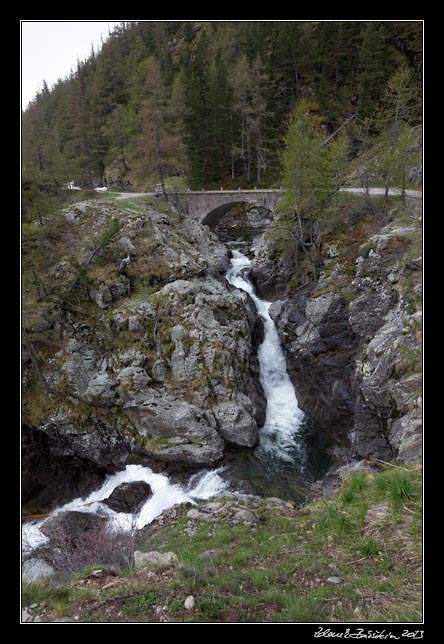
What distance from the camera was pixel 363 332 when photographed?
62.2 feet

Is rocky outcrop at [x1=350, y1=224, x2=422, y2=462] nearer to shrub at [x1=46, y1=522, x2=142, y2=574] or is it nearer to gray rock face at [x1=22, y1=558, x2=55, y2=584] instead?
shrub at [x1=46, y1=522, x2=142, y2=574]

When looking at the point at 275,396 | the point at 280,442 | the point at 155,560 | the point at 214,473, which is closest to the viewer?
the point at 155,560

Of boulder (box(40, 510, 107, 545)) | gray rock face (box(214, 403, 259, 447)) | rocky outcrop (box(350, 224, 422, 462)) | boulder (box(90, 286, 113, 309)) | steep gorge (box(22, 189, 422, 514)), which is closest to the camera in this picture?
boulder (box(40, 510, 107, 545))

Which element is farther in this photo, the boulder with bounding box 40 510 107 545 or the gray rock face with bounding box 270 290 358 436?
the gray rock face with bounding box 270 290 358 436

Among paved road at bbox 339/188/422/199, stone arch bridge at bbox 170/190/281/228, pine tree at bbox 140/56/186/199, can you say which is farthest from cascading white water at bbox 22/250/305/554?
pine tree at bbox 140/56/186/199

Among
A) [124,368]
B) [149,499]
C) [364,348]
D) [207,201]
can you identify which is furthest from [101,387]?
[207,201]

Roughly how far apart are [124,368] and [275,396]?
9261 mm

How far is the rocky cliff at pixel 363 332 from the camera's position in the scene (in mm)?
14220

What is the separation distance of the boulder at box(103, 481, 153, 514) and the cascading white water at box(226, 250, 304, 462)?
5746mm

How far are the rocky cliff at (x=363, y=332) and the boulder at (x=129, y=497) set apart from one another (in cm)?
987

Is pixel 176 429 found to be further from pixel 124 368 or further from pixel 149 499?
pixel 124 368

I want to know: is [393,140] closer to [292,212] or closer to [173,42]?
[292,212]

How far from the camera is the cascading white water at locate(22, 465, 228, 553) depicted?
14.1 meters

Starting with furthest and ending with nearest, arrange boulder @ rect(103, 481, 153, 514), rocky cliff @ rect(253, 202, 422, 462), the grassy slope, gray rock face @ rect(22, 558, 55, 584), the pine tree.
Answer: the pine tree, boulder @ rect(103, 481, 153, 514), rocky cliff @ rect(253, 202, 422, 462), gray rock face @ rect(22, 558, 55, 584), the grassy slope
